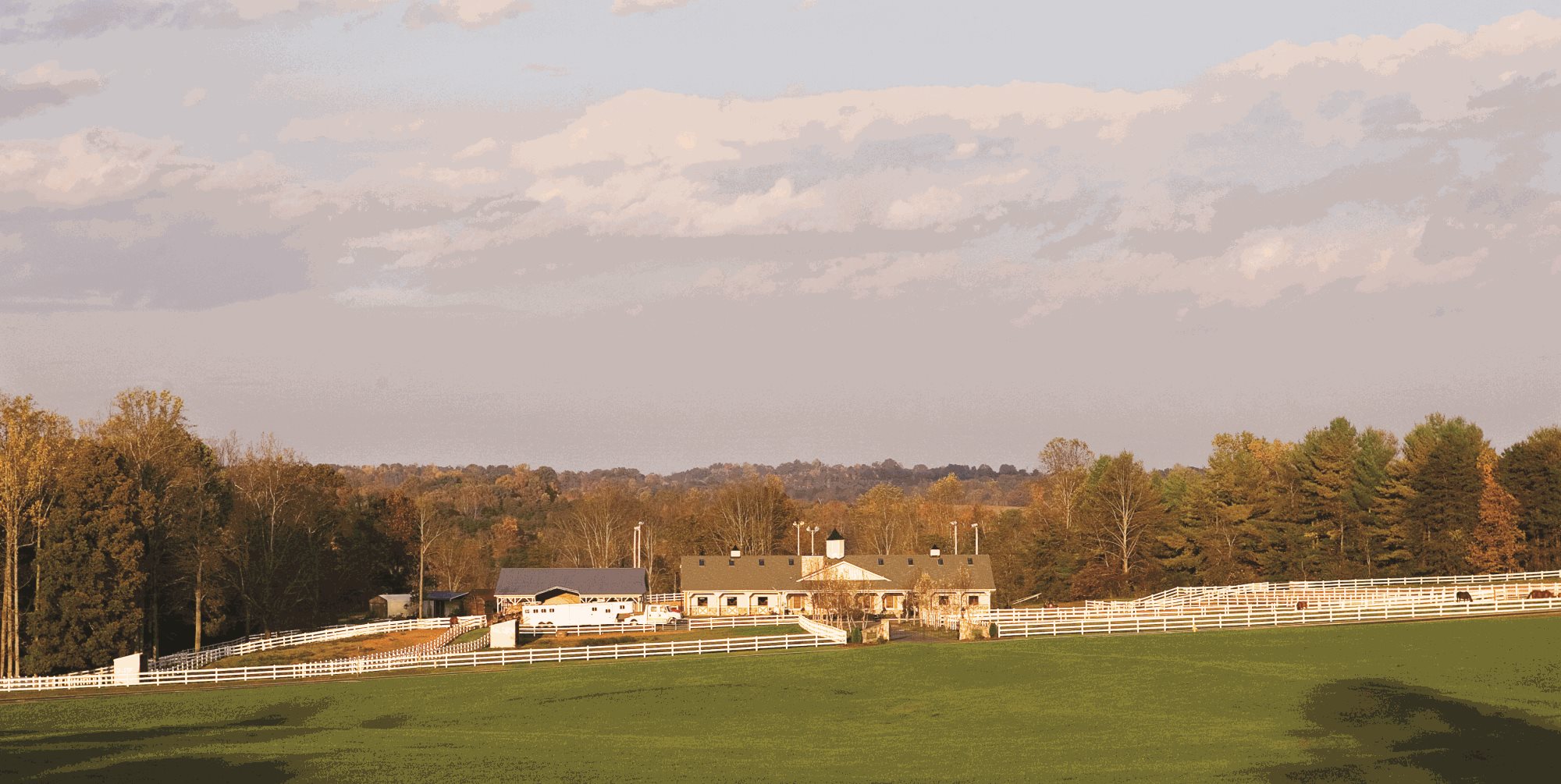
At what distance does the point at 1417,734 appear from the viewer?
110 ft

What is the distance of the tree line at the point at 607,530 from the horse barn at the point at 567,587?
1213 centimetres

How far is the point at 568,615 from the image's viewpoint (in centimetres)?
9031

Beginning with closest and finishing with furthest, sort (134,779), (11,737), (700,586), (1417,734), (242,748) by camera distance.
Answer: (134,779), (1417,734), (242,748), (11,737), (700,586)

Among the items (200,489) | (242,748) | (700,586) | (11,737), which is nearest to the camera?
(242,748)

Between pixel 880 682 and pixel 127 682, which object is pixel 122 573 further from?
pixel 880 682

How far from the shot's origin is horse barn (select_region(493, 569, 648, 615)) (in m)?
99.3

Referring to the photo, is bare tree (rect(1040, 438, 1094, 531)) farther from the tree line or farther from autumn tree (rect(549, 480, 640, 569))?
autumn tree (rect(549, 480, 640, 569))

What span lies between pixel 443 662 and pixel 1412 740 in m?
39.8

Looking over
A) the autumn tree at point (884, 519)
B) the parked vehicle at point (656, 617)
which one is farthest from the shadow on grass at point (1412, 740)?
the autumn tree at point (884, 519)

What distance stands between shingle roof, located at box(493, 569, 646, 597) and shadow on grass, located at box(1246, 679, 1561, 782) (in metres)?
65.9

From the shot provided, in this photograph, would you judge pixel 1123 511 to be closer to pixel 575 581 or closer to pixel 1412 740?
pixel 575 581

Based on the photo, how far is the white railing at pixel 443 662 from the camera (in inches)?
2196

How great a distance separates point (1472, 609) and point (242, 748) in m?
53.2

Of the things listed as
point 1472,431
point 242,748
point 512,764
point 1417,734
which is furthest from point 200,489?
point 1472,431
